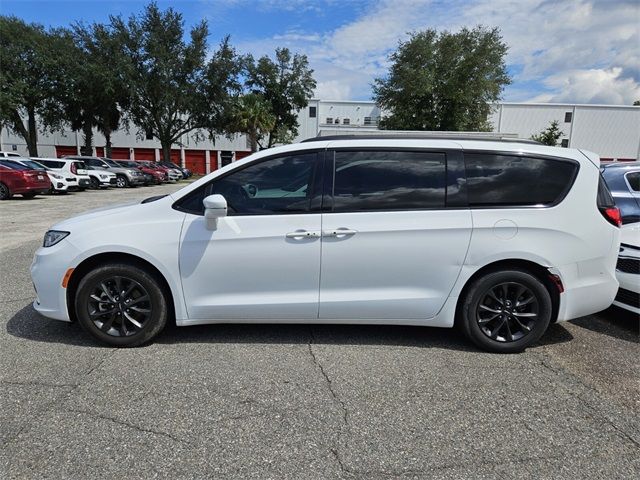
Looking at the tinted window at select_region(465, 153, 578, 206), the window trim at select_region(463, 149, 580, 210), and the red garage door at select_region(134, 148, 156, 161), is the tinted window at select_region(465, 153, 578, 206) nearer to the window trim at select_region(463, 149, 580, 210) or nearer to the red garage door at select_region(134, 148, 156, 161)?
the window trim at select_region(463, 149, 580, 210)

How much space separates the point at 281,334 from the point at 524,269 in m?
2.23

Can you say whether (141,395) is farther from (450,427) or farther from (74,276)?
(450,427)

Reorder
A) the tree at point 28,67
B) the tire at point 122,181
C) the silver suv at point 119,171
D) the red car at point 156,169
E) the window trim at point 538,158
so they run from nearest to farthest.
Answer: the window trim at point 538,158, the silver suv at point 119,171, the tire at point 122,181, the tree at point 28,67, the red car at point 156,169

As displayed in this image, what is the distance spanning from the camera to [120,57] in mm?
31000

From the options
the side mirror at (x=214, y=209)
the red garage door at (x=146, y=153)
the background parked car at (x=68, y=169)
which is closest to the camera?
the side mirror at (x=214, y=209)

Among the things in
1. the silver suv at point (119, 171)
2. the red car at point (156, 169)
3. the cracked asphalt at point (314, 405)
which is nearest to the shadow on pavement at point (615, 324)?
the cracked asphalt at point (314, 405)

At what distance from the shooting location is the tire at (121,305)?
3588mm

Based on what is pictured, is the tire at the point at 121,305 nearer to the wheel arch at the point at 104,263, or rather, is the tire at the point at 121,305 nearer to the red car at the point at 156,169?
the wheel arch at the point at 104,263

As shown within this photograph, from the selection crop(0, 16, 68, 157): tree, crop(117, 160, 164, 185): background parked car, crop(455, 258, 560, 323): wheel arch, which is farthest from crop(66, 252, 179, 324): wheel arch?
crop(0, 16, 68, 157): tree

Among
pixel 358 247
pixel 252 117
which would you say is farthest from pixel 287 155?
pixel 252 117

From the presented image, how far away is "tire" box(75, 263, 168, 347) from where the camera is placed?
3.59m

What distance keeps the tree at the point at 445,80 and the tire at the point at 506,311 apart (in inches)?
1163

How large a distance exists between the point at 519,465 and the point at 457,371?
103 centimetres

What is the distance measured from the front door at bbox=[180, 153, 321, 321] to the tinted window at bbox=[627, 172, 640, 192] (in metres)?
5.98
